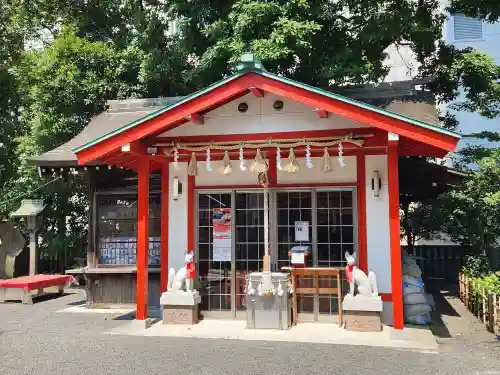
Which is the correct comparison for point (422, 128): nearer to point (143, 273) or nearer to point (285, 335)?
point (285, 335)

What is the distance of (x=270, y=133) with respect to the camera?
852 centimetres

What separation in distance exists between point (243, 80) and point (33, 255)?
9.36 metres

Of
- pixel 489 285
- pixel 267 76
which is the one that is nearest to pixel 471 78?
pixel 489 285

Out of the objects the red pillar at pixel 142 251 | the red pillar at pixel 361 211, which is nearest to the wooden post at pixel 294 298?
the red pillar at pixel 361 211

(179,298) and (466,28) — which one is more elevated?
(466,28)

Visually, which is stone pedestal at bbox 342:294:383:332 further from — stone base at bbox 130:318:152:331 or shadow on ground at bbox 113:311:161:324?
shadow on ground at bbox 113:311:161:324

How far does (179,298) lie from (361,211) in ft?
11.9

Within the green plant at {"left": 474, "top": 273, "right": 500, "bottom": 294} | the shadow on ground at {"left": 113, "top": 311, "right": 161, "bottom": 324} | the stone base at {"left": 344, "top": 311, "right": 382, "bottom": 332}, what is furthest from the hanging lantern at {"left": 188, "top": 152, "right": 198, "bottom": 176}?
the green plant at {"left": 474, "top": 273, "right": 500, "bottom": 294}

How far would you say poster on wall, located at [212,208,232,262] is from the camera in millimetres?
9125

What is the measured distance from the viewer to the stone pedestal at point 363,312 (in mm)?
7875

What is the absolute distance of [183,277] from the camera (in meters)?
8.70

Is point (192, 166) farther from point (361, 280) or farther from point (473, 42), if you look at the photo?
point (473, 42)

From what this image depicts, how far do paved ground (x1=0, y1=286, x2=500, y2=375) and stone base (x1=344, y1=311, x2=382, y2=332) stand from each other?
889 mm

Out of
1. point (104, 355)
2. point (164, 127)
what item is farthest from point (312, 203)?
point (104, 355)
